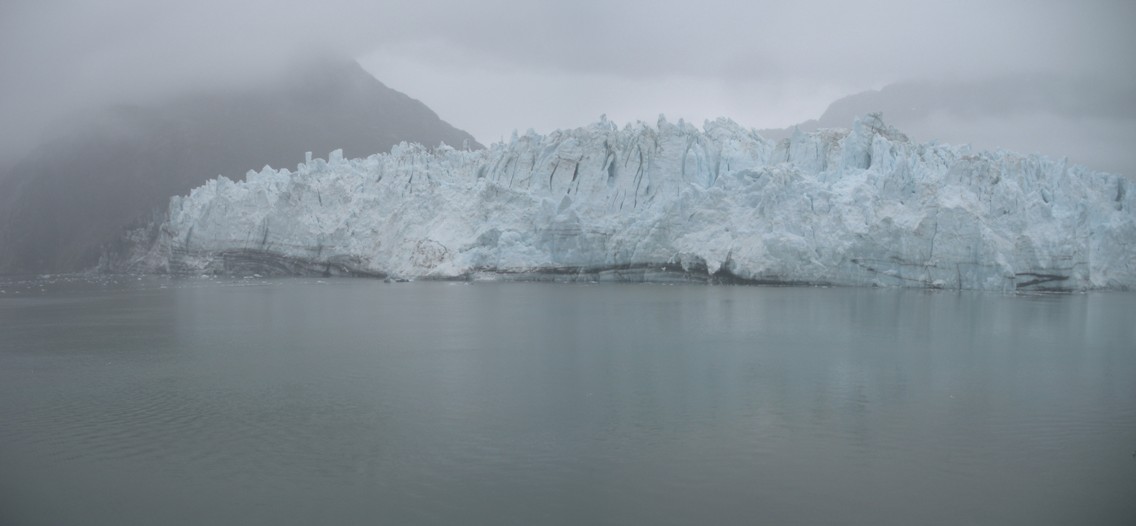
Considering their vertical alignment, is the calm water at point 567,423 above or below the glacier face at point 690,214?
below

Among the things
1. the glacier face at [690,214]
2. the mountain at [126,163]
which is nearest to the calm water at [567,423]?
the glacier face at [690,214]

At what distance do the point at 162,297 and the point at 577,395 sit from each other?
21457 millimetres

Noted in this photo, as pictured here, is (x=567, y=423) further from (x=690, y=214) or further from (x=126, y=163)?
(x=126, y=163)

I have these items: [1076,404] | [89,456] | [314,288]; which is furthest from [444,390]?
[314,288]

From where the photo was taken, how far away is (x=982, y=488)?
7367mm

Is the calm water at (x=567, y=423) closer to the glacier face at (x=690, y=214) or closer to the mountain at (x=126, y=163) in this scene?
the glacier face at (x=690, y=214)

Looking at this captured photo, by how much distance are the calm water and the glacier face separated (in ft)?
36.8

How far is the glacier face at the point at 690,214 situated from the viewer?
29.2 m

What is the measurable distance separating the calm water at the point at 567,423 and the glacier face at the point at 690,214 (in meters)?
11.2

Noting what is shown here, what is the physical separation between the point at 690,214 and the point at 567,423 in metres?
22.7

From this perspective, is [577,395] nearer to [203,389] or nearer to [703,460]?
[703,460]

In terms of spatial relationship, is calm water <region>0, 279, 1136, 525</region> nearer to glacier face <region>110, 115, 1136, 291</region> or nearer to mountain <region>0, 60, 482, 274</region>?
glacier face <region>110, 115, 1136, 291</region>

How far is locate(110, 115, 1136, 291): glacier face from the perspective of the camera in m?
29.2

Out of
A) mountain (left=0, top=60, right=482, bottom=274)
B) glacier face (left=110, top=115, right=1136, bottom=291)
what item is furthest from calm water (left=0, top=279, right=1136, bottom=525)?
mountain (left=0, top=60, right=482, bottom=274)
